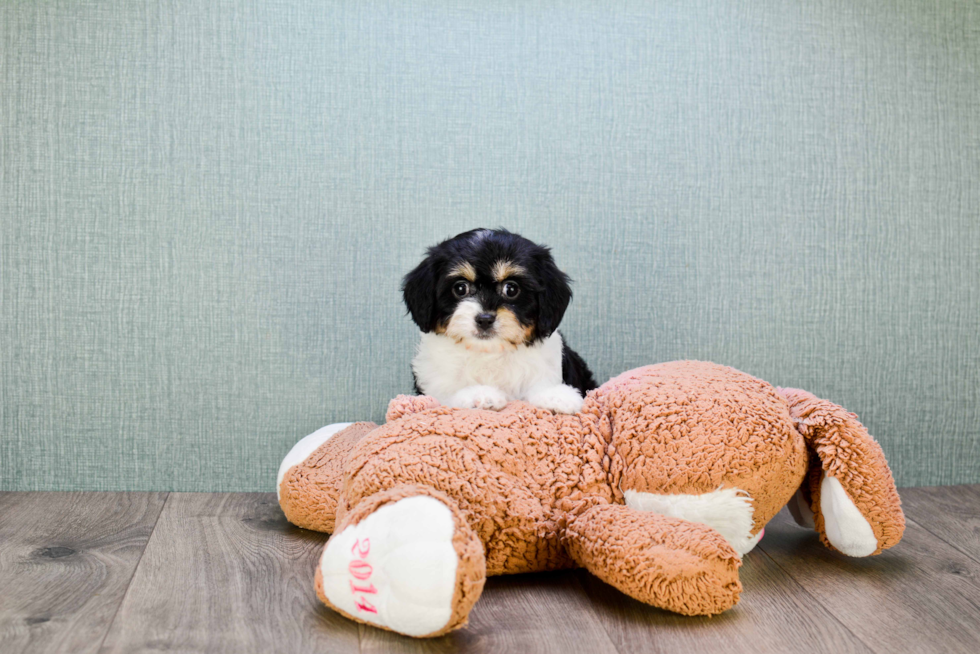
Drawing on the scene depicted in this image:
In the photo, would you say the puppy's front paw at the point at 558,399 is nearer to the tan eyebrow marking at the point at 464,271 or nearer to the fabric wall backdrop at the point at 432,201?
the tan eyebrow marking at the point at 464,271

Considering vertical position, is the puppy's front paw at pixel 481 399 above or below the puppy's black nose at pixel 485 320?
below

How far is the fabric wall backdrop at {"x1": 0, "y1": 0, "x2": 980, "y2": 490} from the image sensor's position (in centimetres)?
229

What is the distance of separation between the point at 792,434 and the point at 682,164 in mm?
1096

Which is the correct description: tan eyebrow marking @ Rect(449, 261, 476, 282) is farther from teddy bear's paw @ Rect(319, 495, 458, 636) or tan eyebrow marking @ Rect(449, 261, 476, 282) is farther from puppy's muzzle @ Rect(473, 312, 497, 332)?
teddy bear's paw @ Rect(319, 495, 458, 636)

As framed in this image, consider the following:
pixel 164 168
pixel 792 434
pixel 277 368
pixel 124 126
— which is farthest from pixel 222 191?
pixel 792 434

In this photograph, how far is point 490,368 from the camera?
1.97 metres

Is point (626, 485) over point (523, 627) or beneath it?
over

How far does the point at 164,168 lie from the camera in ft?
7.54

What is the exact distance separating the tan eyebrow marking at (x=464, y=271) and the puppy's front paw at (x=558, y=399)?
32cm

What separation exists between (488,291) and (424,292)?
16 cm

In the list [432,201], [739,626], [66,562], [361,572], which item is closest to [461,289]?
[432,201]

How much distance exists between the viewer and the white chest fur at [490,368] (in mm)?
1947

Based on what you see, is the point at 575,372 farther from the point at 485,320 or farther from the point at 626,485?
the point at 626,485

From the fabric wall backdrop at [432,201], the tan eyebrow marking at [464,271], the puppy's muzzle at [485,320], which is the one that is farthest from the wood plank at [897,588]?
the tan eyebrow marking at [464,271]
